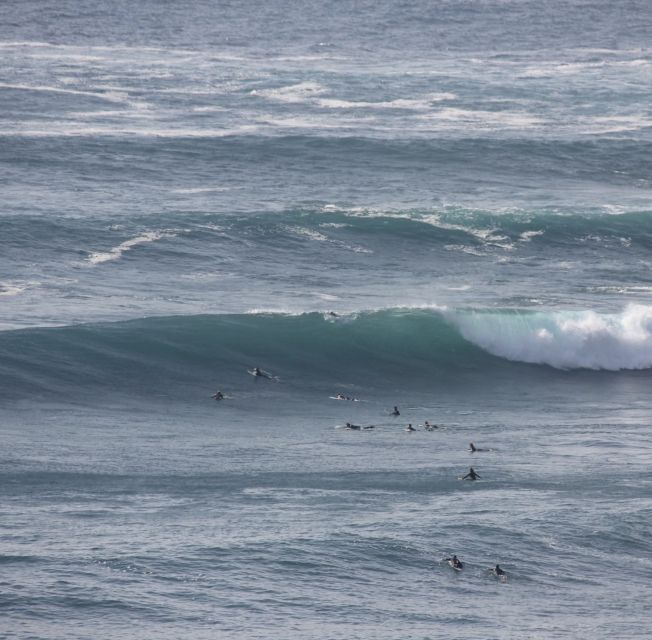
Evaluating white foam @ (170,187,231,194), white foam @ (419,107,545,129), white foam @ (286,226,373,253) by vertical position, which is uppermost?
white foam @ (419,107,545,129)

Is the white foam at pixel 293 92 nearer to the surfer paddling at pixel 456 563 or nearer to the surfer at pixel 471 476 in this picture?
the surfer at pixel 471 476

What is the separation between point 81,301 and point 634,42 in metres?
74.4

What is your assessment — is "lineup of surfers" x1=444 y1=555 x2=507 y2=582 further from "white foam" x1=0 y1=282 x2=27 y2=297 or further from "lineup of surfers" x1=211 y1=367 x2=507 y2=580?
"white foam" x1=0 y1=282 x2=27 y2=297

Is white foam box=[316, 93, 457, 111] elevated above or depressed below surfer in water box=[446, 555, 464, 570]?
above

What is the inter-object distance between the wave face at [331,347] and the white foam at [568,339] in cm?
4

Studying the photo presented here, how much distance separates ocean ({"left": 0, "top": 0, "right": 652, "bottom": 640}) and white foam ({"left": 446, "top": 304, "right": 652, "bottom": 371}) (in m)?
0.12

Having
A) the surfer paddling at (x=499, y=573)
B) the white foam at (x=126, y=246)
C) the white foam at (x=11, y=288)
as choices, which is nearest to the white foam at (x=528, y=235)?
the white foam at (x=126, y=246)

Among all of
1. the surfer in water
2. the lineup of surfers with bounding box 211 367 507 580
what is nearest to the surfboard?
the lineup of surfers with bounding box 211 367 507 580

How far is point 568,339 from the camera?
189ft

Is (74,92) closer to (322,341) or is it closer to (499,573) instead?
(322,341)

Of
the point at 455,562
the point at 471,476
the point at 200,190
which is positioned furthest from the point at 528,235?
the point at 455,562

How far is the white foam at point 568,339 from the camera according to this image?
57406 millimetres

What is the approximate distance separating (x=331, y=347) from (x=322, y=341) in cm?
47

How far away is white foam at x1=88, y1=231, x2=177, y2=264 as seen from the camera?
6450cm
